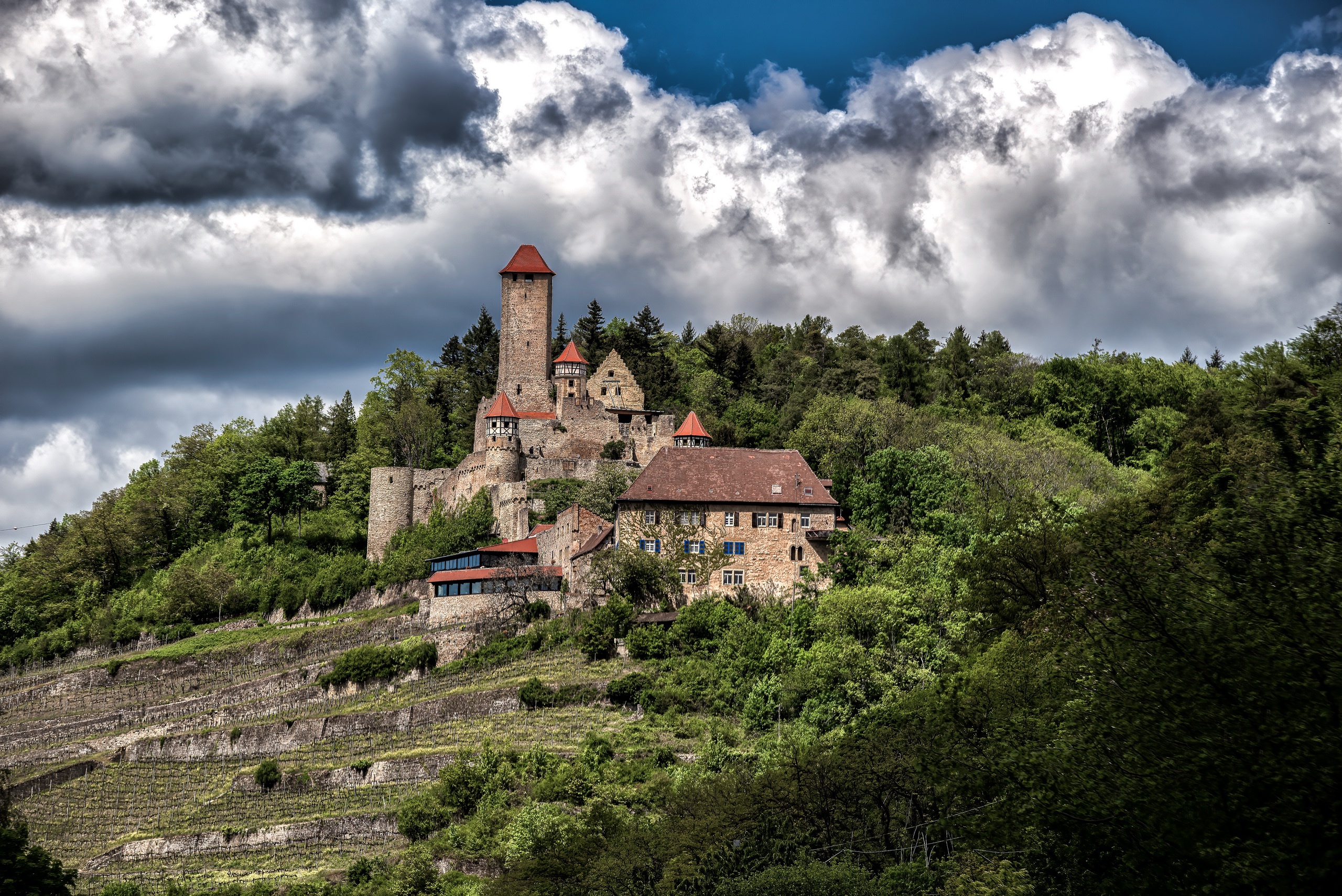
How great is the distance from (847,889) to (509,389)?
2243 inches

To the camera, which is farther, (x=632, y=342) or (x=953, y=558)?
(x=632, y=342)

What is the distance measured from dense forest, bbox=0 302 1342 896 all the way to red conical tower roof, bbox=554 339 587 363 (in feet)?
13.8

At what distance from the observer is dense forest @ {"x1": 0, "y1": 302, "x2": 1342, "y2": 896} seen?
2172cm

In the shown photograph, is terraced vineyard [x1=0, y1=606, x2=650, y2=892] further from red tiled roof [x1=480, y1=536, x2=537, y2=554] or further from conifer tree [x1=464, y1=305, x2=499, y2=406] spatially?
conifer tree [x1=464, y1=305, x2=499, y2=406]

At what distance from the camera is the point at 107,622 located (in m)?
74.2

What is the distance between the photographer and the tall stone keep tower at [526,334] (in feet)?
268

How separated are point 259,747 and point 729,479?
23.3 m

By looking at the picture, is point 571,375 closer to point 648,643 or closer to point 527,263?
point 527,263

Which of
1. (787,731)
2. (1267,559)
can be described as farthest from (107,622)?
(1267,559)

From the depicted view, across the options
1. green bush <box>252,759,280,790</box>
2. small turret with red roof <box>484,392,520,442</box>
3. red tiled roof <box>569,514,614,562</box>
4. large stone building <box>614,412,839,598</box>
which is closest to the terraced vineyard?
green bush <box>252,759,280,790</box>

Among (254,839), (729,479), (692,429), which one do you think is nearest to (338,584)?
(692,429)

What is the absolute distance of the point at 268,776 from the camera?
1854 inches

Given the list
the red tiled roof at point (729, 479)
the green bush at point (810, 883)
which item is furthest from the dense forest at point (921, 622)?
the red tiled roof at point (729, 479)

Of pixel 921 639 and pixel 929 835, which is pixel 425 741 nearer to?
pixel 921 639
